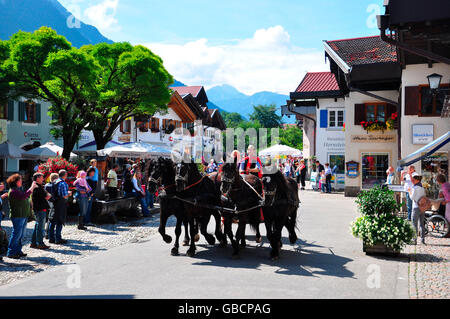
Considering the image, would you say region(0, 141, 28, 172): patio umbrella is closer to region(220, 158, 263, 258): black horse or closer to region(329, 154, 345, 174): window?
region(220, 158, 263, 258): black horse

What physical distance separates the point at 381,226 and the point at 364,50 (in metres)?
17.9

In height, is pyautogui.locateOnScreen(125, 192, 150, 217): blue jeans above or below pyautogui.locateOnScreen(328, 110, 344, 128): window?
below

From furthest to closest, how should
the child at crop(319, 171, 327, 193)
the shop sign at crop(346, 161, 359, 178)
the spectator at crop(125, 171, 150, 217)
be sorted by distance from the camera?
the child at crop(319, 171, 327, 193)
the shop sign at crop(346, 161, 359, 178)
the spectator at crop(125, 171, 150, 217)

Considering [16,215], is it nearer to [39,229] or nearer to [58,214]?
[39,229]

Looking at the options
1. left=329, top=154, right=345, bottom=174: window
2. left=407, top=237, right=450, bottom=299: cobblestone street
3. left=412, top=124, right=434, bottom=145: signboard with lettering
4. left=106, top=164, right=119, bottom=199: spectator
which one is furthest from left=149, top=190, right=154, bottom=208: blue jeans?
left=329, top=154, right=345, bottom=174: window

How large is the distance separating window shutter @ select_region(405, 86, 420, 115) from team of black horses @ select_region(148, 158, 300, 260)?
33.7 feet

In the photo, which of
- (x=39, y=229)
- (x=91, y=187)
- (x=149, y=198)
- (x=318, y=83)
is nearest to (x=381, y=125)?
(x=318, y=83)

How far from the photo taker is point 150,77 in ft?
79.6

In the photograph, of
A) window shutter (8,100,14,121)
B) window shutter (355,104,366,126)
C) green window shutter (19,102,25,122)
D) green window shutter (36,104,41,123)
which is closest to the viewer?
window shutter (355,104,366,126)

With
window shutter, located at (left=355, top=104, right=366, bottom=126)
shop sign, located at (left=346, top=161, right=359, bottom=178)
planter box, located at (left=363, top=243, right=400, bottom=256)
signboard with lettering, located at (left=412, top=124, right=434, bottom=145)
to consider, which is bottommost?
planter box, located at (left=363, top=243, right=400, bottom=256)

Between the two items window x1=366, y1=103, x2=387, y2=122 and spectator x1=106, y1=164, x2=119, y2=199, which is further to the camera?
window x1=366, y1=103, x2=387, y2=122

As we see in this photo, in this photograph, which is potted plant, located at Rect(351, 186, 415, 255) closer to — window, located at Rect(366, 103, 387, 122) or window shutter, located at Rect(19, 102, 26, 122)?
window, located at Rect(366, 103, 387, 122)

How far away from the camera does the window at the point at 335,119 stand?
31.0m

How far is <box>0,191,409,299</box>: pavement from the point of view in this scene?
6.26 metres
